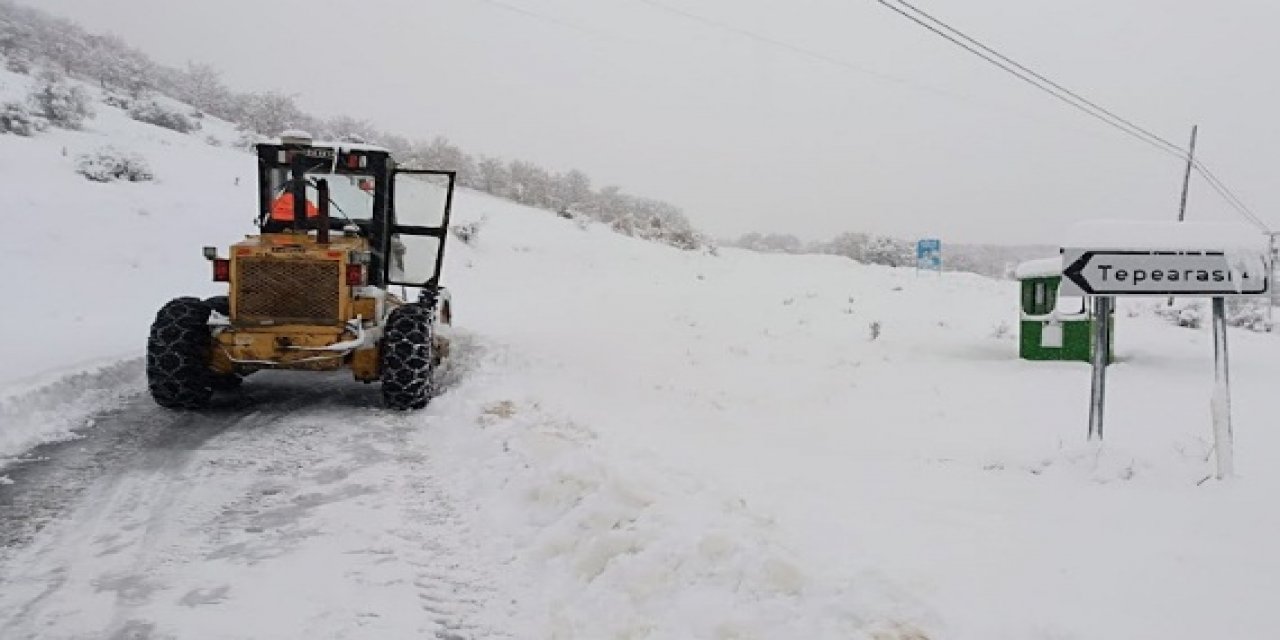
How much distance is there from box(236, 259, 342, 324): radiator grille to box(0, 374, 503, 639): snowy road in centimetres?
103

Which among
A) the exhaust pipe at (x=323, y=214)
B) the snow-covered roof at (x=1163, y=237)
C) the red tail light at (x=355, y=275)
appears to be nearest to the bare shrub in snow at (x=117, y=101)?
the exhaust pipe at (x=323, y=214)

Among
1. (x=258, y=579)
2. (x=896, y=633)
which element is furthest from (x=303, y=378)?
(x=896, y=633)

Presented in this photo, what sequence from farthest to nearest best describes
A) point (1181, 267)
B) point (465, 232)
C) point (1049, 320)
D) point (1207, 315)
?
point (465, 232), point (1207, 315), point (1049, 320), point (1181, 267)

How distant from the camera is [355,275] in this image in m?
7.69

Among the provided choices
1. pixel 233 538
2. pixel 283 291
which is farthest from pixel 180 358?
pixel 233 538

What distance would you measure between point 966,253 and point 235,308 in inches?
3674

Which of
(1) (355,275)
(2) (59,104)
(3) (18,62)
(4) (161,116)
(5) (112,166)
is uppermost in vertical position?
(3) (18,62)

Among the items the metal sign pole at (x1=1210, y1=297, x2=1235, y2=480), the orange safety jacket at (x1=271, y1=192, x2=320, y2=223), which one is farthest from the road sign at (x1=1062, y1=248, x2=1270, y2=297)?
the orange safety jacket at (x1=271, y1=192, x2=320, y2=223)

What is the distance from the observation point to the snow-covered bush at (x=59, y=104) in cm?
1992

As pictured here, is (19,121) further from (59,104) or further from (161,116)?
(161,116)

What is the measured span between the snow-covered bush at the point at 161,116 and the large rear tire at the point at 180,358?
2131cm

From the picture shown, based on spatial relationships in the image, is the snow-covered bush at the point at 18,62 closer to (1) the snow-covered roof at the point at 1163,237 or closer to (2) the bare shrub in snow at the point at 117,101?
(2) the bare shrub in snow at the point at 117,101

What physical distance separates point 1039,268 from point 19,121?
21330mm

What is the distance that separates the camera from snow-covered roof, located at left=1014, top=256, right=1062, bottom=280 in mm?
14109
